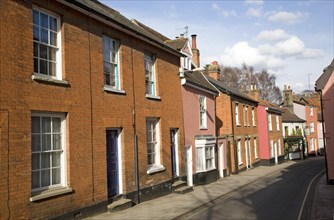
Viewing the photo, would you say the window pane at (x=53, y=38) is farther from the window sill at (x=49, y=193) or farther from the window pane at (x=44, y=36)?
the window sill at (x=49, y=193)

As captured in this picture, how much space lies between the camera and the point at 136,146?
13383 mm

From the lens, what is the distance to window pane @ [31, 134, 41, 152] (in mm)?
8842

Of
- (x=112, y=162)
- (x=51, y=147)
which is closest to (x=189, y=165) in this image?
(x=112, y=162)

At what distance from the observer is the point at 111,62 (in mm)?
12539

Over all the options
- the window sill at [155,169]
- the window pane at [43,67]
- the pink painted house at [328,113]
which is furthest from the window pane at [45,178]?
the pink painted house at [328,113]

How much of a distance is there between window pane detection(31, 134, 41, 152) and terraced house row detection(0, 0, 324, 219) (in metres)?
0.03

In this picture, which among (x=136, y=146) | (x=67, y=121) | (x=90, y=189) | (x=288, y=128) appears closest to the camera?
(x=67, y=121)

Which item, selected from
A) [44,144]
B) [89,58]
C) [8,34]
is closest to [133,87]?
[89,58]

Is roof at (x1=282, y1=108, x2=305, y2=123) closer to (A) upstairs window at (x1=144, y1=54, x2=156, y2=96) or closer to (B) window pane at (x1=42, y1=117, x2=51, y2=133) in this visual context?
(A) upstairs window at (x1=144, y1=54, x2=156, y2=96)

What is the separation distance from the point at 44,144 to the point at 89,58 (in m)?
3.35

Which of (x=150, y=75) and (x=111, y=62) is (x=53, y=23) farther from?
(x=150, y=75)

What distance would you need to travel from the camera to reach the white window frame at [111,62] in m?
12.2

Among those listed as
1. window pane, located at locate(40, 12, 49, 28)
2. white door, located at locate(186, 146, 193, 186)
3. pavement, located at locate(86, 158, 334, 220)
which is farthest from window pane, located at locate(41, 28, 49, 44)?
white door, located at locate(186, 146, 193, 186)

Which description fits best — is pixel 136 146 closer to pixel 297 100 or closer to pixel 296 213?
pixel 296 213
